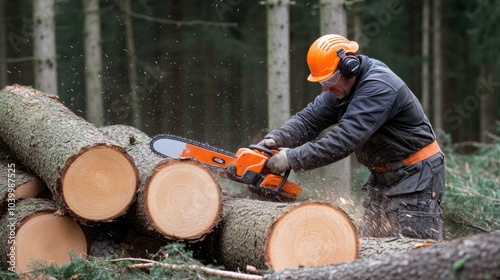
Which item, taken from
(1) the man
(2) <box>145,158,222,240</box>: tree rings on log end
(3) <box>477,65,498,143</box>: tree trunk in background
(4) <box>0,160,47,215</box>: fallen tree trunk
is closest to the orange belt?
(1) the man

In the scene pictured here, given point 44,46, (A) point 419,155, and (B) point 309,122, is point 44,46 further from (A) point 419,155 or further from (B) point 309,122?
(A) point 419,155

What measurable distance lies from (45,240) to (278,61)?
380 cm

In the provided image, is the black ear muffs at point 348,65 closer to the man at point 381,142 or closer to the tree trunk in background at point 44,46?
the man at point 381,142

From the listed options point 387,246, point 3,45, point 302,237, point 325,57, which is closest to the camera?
point 302,237

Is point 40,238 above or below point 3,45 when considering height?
below

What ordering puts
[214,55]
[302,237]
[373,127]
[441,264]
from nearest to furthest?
[441,264] → [302,237] → [373,127] → [214,55]

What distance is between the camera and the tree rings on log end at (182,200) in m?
4.18

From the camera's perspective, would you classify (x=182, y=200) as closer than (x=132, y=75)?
Yes

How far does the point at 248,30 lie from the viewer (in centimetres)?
1931

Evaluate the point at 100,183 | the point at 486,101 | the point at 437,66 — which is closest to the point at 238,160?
the point at 100,183

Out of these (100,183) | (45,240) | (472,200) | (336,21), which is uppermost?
(336,21)

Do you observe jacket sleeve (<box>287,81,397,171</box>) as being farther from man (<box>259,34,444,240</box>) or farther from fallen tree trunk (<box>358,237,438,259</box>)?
fallen tree trunk (<box>358,237,438,259</box>)

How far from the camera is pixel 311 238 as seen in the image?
3.71 metres

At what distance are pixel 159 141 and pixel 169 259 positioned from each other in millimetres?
988
